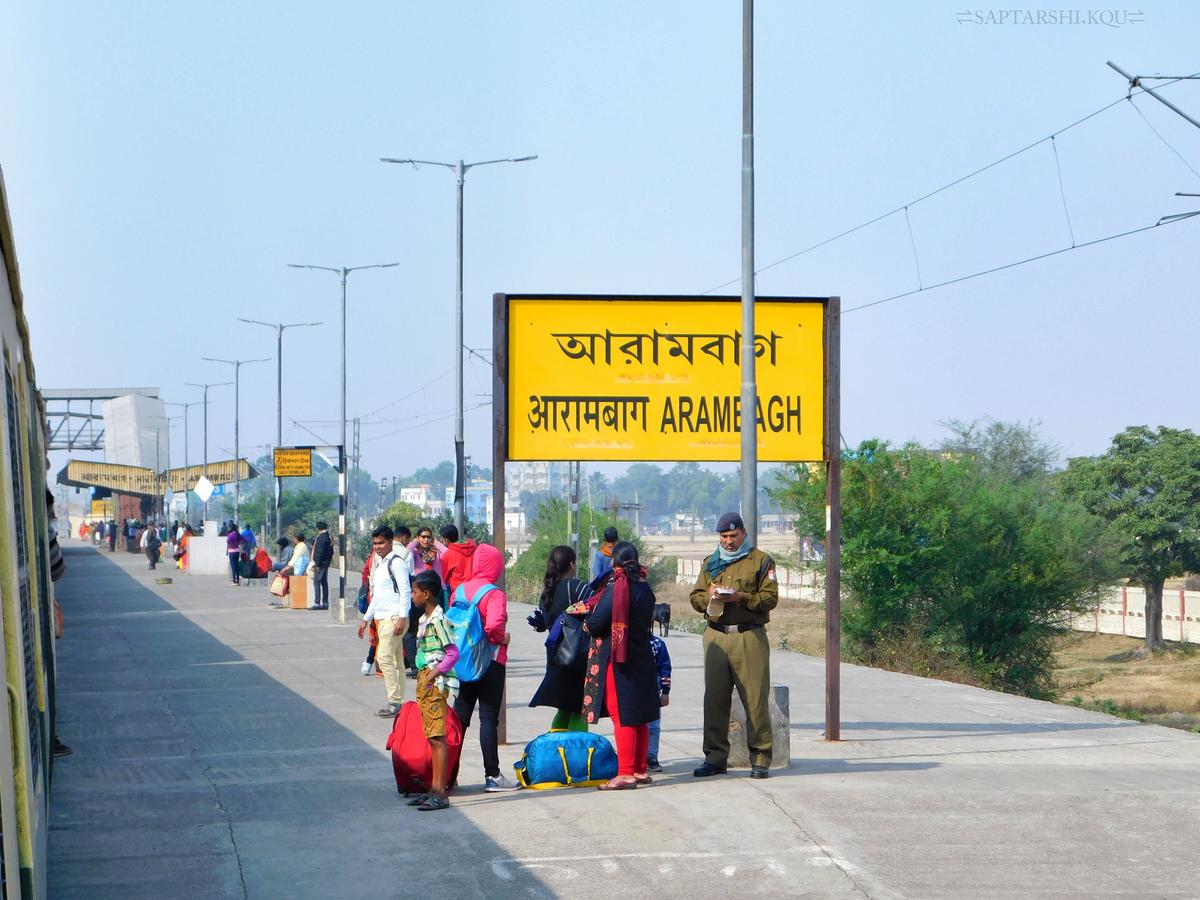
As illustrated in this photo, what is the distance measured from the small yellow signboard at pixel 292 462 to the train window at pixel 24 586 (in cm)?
3166

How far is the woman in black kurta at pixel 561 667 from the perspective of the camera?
1045cm

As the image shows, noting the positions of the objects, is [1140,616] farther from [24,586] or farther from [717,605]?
[24,586]

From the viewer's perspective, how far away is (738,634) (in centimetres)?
1042

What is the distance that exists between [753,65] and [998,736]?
20.0 feet

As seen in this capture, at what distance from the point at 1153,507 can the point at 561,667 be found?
4543 cm

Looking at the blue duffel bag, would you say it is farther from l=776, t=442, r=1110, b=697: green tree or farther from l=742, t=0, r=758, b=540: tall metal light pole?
l=776, t=442, r=1110, b=697: green tree

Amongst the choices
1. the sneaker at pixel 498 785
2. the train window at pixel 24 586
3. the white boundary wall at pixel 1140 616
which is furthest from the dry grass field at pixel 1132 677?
the train window at pixel 24 586

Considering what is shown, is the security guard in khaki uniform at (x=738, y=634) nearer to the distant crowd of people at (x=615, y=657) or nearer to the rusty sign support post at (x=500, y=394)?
the distant crowd of people at (x=615, y=657)

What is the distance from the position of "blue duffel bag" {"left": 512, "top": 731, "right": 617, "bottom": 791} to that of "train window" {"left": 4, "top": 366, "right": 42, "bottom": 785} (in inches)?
166

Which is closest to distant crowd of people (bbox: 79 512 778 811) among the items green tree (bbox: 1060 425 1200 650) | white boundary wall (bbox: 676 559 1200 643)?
white boundary wall (bbox: 676 559 1200 643)

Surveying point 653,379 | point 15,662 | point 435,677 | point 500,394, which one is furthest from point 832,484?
point 15,662

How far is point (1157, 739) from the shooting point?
13.3 m

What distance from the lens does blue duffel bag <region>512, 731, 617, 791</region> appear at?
10289 millimetres

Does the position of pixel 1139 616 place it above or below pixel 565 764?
below
